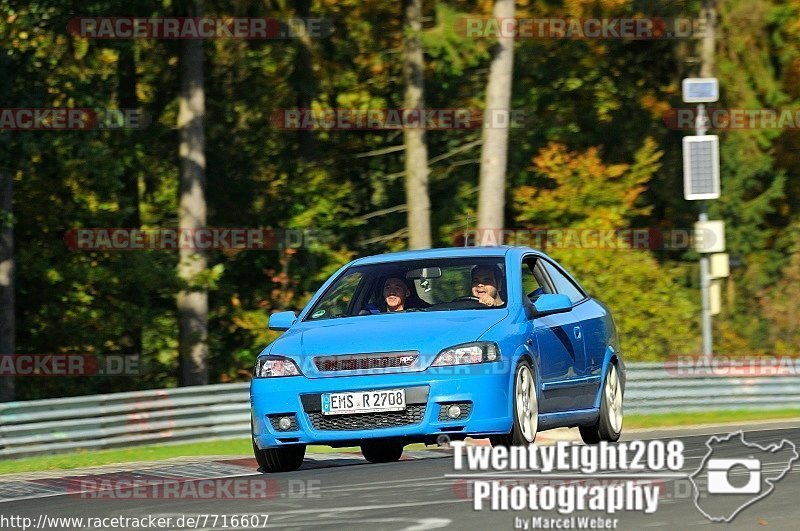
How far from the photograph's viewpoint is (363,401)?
11.4m

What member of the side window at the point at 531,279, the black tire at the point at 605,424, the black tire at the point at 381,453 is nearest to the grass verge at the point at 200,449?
the black tire at the point at 381,453

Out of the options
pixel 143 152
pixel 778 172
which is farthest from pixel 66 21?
pixel 778 172

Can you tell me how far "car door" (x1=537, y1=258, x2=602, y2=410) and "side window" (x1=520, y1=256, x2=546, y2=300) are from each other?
0.12 metres

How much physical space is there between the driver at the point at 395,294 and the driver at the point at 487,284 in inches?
21.1

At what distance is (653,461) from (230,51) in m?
30.6

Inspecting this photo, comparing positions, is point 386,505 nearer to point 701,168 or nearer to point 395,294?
point 395,294

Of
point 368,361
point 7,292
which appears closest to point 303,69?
point 7,292

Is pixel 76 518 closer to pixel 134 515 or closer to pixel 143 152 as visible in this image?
pixel 134 515

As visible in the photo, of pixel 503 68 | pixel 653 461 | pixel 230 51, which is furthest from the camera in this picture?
pixel 230 51

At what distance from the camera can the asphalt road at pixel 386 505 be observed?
8.68 meters

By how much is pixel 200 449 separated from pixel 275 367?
1015cm

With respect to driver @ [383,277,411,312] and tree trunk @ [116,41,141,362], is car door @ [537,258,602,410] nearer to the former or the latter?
driver @ [383,277,411,312]

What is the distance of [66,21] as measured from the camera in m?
30.9

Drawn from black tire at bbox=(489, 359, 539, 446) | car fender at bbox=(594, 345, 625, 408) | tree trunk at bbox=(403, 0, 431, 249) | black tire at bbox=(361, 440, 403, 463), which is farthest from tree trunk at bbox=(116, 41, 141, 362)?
black tire at bbox=(489, 359, 539, 446)
